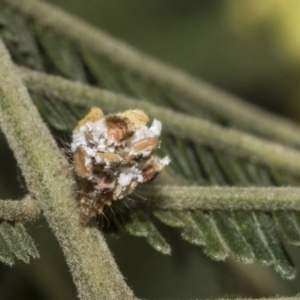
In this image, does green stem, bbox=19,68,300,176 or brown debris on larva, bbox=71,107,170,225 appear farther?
green stem, bbox=19,68,300,176

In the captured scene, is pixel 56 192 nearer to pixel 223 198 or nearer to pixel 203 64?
pixel 223 198

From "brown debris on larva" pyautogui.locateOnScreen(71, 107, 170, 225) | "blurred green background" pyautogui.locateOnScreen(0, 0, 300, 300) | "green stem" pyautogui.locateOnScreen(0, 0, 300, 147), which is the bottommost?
"blurred green background" pyautogui.locateOnScreen(0, 0, 300, 300)

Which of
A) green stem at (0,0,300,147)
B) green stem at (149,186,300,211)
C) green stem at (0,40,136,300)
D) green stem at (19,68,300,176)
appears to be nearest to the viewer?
green stem at (0,40,136,300)

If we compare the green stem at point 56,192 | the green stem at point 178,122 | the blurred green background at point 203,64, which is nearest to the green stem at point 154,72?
the green stem at point 178,122

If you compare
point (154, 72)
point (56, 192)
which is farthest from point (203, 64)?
point (56, 192)

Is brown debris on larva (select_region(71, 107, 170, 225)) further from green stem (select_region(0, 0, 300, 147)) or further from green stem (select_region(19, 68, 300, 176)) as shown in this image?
green stem (select_region(0, 0, 300, 147))

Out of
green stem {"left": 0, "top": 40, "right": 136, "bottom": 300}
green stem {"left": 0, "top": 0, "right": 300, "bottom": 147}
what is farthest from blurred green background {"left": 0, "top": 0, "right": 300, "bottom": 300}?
green stem {"left": 0, "top": 40, "right": 136, "bottom": 300}

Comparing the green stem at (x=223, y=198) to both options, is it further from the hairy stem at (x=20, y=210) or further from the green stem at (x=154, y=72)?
the green stem at (x=154, y=72)
